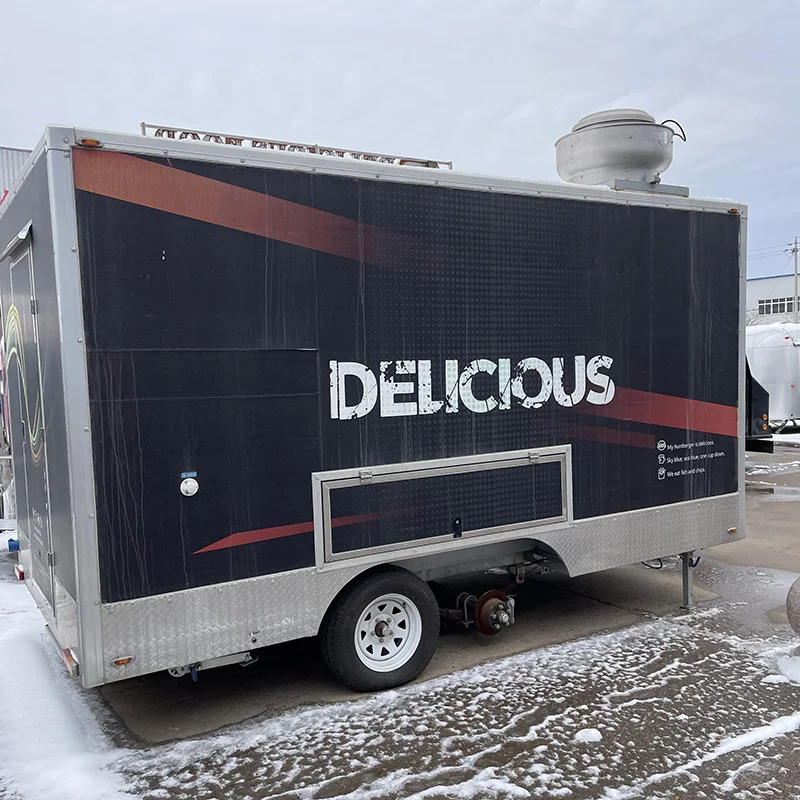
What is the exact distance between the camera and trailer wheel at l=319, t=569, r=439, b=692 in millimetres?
4684

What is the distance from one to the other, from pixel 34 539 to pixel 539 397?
363cm

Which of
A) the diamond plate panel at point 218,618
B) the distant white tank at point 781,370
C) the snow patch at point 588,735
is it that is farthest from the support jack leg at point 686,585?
the distant white tank at point 781,370

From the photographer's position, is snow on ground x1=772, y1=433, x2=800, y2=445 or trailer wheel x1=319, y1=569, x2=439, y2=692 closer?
trailer wheel x1=319, y1=569, x2=439, y2=692

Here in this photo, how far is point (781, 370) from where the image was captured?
818 inches

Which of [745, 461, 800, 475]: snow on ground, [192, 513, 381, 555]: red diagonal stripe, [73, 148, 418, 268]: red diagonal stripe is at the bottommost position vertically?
[745, 461, 800, 475]: snow on ground

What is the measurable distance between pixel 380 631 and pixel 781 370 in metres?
19.3

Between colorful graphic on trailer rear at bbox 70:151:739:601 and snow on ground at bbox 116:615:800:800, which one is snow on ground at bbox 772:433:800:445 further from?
snow on ground at bbox 116:615:800:800

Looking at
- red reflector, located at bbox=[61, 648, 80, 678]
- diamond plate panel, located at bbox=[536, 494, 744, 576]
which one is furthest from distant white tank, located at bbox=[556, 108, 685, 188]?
red reflector, located at bbox=[61, 648, 80, 678]

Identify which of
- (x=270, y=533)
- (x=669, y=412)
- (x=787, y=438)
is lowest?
(x=787, y=438)

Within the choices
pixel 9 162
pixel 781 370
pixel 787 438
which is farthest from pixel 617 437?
A: pixel 787 438

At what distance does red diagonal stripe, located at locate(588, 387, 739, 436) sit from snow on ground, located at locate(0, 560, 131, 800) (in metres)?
3.86

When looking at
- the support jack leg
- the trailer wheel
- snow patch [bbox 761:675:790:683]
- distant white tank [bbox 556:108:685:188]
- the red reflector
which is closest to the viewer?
the red reflector

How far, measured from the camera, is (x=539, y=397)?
5387 millimetres

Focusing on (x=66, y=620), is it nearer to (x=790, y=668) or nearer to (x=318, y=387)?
(x=318, y=387)
